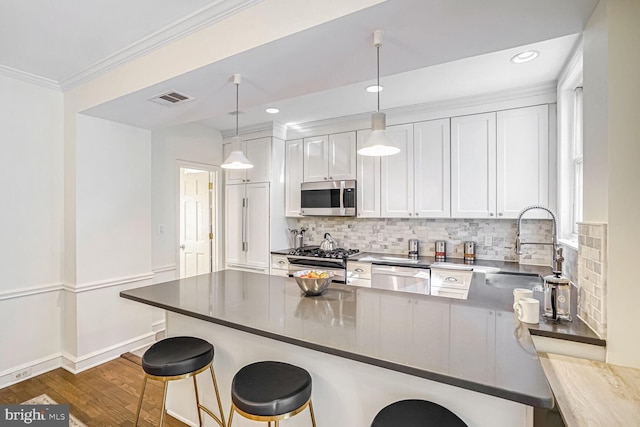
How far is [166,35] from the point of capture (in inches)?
80.3

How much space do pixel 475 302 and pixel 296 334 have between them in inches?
42.9

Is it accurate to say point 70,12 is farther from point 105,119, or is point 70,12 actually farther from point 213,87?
point 105,119

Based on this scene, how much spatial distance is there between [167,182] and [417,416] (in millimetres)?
3662

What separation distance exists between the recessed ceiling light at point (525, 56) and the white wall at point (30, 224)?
3983 millimetres

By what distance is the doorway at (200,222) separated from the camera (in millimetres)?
4574

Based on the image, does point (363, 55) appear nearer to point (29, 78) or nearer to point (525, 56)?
point (525, 56)

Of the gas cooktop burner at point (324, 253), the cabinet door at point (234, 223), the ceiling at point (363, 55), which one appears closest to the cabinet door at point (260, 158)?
the cabinet door at point (234, 223)

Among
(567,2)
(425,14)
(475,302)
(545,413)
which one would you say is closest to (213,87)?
(425,14)

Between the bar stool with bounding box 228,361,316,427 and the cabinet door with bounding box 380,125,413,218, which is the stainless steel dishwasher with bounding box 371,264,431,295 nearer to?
the cabinet door with bounding box 380,125,413,218

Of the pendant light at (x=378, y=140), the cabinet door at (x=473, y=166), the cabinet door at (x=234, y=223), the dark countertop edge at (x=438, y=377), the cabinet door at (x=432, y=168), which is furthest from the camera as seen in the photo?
the cabinet door at (x=234, y=223)

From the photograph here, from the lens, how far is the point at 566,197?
8.79 feet

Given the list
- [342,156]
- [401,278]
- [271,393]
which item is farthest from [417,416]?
[342,156]

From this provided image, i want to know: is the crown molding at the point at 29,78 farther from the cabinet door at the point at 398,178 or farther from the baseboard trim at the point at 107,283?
the cabinet door at the point at 398,178

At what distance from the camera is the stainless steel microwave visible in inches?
154
